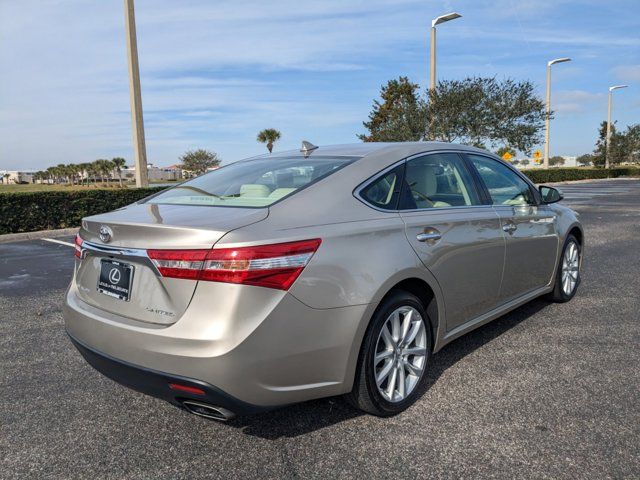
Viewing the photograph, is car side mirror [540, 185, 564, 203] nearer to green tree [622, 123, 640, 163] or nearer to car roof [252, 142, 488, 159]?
car roof [252, 142, 488, 159]

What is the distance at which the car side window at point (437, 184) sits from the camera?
3338mm

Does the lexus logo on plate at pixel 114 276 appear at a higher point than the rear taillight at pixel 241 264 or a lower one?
lower

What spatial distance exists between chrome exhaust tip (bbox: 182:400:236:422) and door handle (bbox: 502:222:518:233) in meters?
2.52

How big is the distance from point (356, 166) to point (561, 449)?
6.04 feet

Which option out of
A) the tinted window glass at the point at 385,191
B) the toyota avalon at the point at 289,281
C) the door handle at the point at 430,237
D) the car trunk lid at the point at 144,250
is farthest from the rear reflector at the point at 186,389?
the door handle at the point at 430,237

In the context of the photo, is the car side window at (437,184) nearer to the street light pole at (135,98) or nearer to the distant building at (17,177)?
the street light pole at (135,98)

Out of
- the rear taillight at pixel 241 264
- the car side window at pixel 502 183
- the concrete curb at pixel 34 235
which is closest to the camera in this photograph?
the rear taillight at pixel 241 264

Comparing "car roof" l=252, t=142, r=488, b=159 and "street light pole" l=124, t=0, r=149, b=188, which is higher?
"street light pole" l=124, t=0, r=149, b=188

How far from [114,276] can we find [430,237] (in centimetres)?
178

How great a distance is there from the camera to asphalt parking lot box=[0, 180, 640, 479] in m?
2.56

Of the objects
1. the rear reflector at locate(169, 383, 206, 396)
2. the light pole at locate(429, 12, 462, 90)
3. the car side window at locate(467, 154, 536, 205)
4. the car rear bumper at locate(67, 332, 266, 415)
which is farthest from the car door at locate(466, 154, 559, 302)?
the light pole at locate(429, 12, 462, 90)

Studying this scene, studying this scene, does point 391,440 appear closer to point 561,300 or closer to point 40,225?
point 561,300

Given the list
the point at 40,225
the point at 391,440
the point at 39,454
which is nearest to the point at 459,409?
the point at 391,440

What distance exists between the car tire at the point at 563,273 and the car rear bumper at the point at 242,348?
3191 mm
